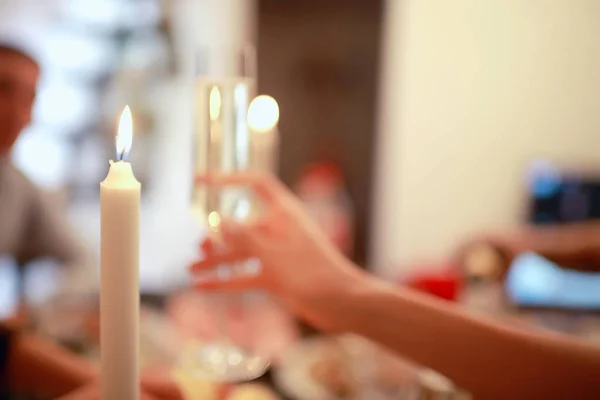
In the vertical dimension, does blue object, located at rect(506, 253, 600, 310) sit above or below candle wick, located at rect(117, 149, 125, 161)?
below

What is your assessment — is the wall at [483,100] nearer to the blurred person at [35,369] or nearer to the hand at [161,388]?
the blurred person at [35,369]

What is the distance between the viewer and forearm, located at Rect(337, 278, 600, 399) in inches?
23.3

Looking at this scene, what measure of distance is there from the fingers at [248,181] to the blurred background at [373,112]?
117 centimetres

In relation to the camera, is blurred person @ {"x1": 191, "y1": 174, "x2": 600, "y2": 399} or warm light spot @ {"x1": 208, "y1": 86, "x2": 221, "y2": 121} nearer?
blurred person @ {"x1": 191, "y1": 174, "x2": 600, "y2": 399}

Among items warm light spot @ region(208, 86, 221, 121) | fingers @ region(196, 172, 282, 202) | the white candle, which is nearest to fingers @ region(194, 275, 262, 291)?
fingers @ region(196, 172, 282, 202)

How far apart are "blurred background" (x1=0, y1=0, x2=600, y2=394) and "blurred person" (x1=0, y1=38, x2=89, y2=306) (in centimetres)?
41

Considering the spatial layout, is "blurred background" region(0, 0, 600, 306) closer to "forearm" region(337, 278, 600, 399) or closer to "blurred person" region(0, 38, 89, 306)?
"blurred person" region(0, 38, 89, 306)

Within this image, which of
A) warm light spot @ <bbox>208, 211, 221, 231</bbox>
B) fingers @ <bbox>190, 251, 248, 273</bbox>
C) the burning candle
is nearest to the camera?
fingers @ <bbox>190, 251, 248, 273</bbox>

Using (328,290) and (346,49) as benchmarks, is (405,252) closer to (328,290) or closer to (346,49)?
(346,49)

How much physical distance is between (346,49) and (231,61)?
4.77 ft

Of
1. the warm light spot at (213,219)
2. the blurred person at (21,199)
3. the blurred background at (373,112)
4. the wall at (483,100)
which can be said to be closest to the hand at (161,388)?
the warm light spot at (213,219)

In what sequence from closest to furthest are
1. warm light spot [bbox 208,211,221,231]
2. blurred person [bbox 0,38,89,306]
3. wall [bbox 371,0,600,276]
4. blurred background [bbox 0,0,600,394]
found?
warm light spot [bbox 208,211,221,231]
blurred person [bbox 0,38,89,306]
blurred background [bbox 0,0,600,394]
wall [bbox 371,0,600,276]

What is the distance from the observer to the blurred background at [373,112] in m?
1.90

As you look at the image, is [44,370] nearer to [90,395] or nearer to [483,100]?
[90,395]
